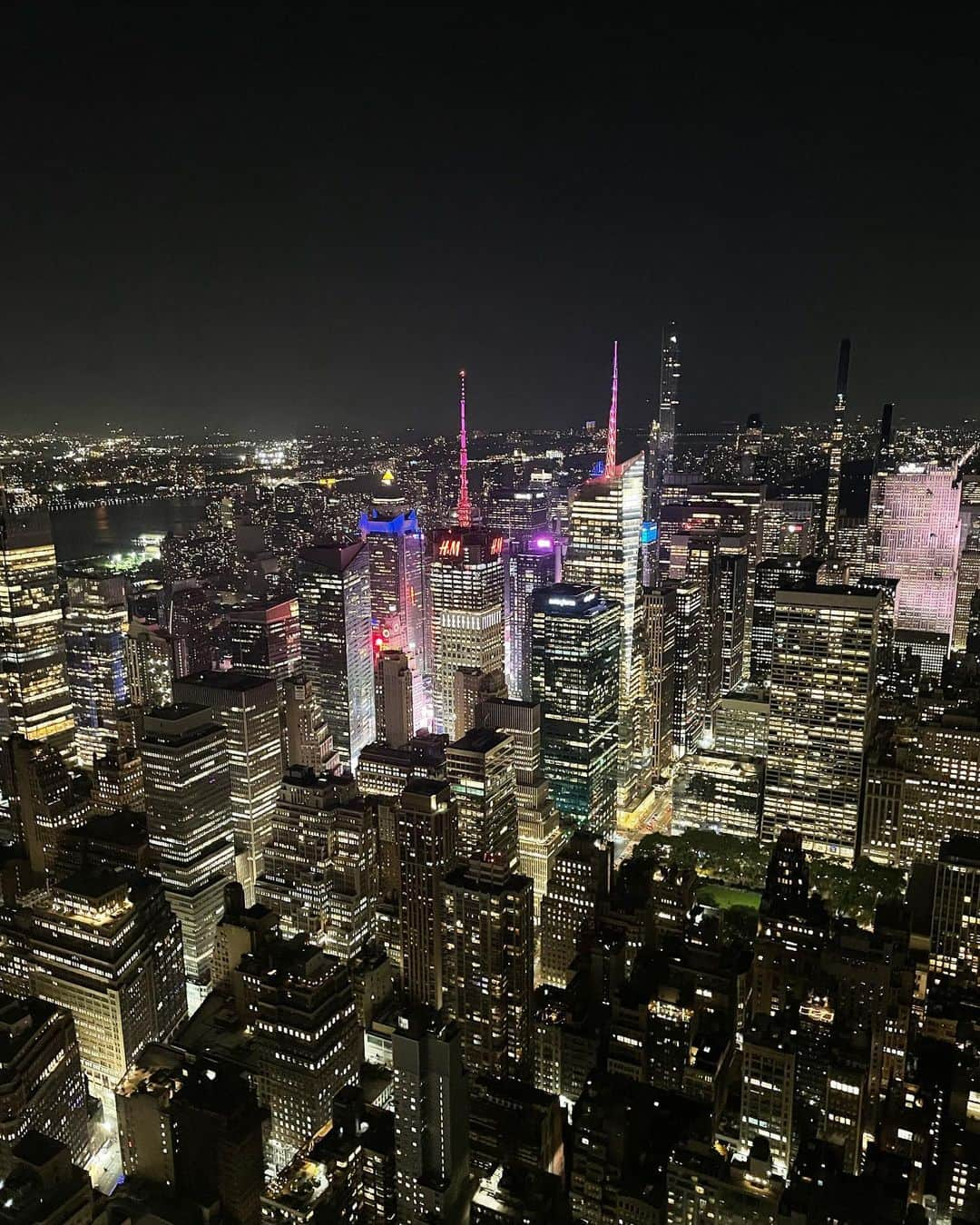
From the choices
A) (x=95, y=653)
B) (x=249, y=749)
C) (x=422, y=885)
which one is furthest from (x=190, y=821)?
(x=95, y=653)

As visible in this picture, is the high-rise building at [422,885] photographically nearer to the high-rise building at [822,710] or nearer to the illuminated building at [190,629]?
the high-rise building at [822,710]

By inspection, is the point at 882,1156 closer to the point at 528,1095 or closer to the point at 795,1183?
the point at 795,1183

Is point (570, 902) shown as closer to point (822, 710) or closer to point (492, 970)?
point (492, 970)

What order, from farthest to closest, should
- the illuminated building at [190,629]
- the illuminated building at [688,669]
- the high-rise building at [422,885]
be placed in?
the illuminated building at [190,629] < the illuminated building at [688,669] < the high-rise building at [422,885]

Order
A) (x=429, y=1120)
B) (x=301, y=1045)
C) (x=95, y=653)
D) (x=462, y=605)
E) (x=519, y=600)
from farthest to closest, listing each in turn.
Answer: (x=519, y=600)
(x=462, y=605)
(x=95, y=653)
(x=301, y=1045)
(x=429, y=1120)

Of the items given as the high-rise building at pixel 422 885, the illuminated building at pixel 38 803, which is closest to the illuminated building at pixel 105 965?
the high-rise building at pixel 422 885

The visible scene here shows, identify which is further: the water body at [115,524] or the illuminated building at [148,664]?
the water body at [115,524]

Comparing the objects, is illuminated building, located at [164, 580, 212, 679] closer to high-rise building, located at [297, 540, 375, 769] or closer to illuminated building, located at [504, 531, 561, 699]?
high-rise building, located at [297, 540, 375, 769]
